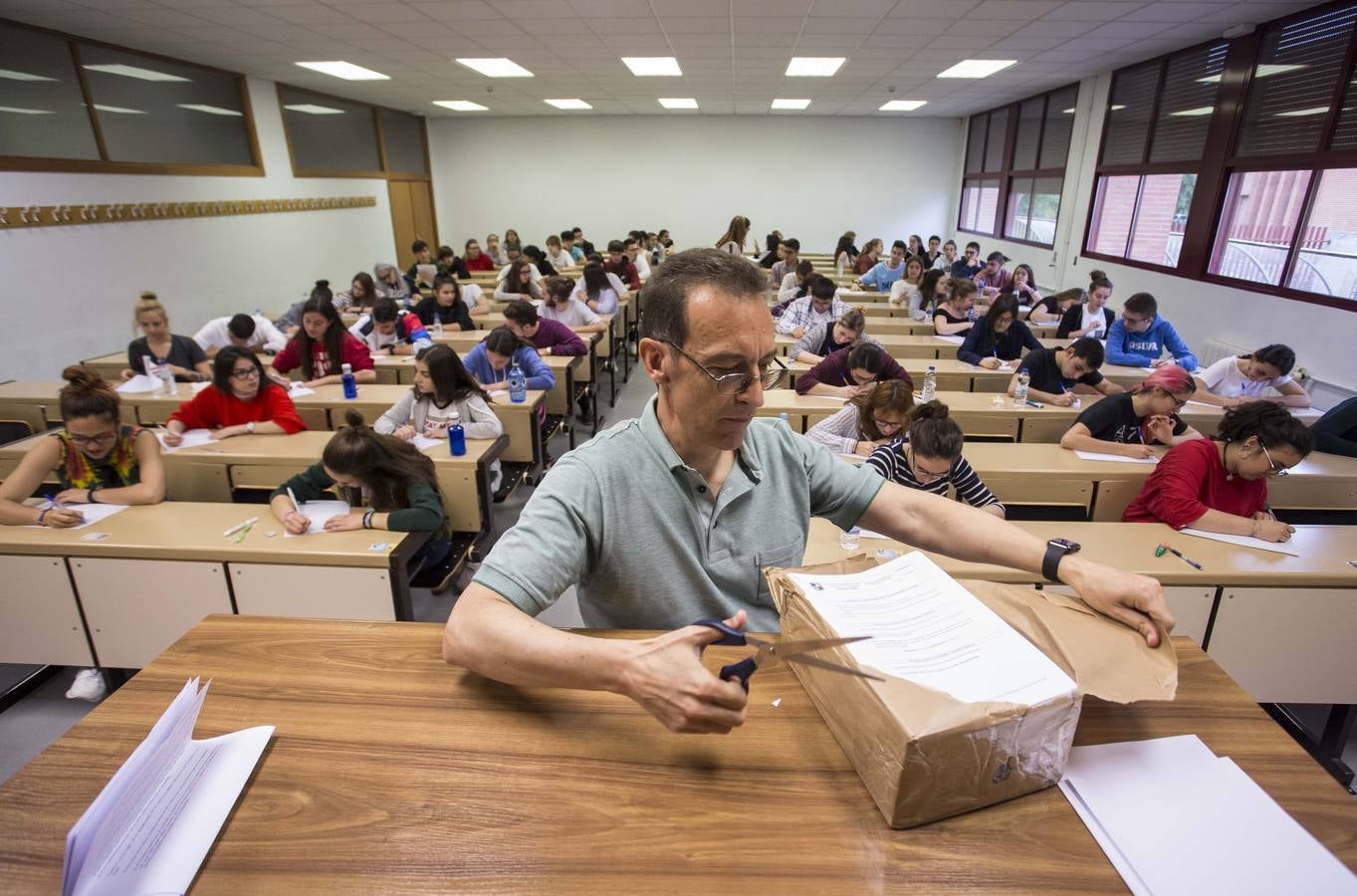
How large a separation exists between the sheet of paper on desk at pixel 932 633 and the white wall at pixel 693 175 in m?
13.9

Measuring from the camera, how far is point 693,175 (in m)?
13.9

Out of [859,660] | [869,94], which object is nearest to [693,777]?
[859,660]

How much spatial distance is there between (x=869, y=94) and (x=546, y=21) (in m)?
6.16

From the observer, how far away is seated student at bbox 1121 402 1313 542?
2359mm

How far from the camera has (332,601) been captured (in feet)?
7.80

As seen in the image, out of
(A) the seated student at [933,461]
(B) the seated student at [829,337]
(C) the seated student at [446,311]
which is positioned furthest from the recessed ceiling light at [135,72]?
(A) the seated student at [933,461]

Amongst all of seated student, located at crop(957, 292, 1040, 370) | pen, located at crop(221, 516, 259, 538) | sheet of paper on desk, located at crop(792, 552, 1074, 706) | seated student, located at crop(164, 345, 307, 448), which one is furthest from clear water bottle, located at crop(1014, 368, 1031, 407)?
seated student, located at crop(164, 345, 307, 448)

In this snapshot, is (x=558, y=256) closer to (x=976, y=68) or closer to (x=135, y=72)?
(x=135, y=72)

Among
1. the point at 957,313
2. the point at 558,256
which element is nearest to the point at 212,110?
the point at 558,256

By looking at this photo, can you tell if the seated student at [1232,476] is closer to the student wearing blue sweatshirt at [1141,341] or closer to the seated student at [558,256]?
the student wearing blue sweatshirt at [1141,341]

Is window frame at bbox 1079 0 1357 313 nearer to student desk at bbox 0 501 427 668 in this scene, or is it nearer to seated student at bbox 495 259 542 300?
student desk at bbox 0 501 427 668

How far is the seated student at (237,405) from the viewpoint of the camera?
346 cm

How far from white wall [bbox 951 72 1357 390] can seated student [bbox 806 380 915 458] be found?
13.5 feet

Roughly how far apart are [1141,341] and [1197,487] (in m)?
3.50
